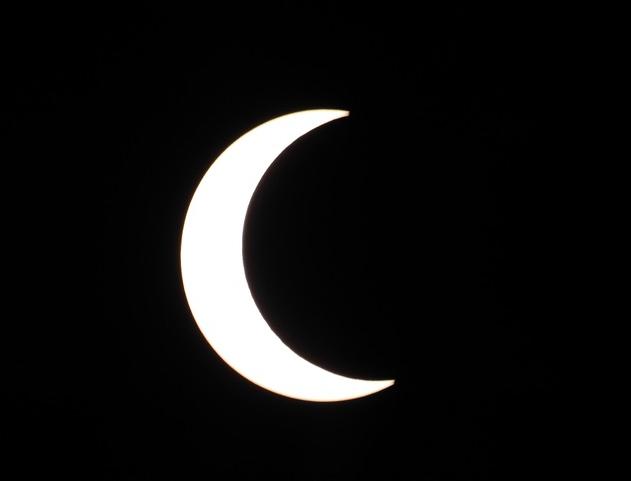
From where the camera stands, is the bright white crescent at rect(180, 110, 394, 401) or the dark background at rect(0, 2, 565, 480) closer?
the bright white crescent at rect(180, 110, 394, 401)

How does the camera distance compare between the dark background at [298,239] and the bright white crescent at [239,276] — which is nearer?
the bright white crescent at [239,276]

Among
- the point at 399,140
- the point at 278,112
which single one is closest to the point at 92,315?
the point at 278,112

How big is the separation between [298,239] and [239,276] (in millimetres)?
208

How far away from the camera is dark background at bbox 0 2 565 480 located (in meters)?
1.51

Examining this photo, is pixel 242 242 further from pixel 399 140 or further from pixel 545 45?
pixel 545 45

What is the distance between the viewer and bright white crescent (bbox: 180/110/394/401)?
141 centimetres

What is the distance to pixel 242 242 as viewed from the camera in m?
1.45

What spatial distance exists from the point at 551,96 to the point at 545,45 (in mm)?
153

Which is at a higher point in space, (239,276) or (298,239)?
(298,239)

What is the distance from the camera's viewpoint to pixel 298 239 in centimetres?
152

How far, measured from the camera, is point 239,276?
1.45 meters

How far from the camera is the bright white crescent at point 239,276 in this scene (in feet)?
4.61

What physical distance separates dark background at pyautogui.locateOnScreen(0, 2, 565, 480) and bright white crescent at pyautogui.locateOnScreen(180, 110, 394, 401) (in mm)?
53

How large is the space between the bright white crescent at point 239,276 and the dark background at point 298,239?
0.05m
